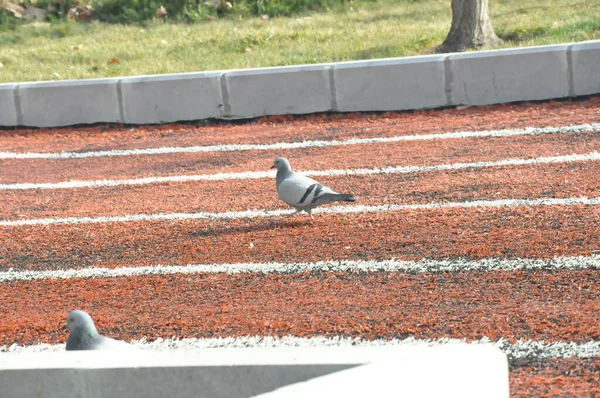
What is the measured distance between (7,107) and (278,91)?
10.5 ft

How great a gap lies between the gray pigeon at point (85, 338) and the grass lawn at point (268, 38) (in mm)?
8237

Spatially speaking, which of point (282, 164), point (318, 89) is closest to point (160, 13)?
point (318, 89)

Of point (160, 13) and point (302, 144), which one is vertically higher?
point (160, 13)

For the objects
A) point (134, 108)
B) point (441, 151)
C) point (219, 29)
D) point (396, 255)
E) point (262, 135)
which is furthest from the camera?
point (219, 29)

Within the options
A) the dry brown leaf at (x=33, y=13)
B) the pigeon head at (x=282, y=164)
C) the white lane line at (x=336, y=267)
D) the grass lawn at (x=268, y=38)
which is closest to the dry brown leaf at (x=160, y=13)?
the grass lawn at (x=268, y=38)

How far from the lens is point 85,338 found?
4.27 meters

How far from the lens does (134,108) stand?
11539mm

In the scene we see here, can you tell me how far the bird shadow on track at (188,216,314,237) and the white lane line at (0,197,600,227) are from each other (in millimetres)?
187

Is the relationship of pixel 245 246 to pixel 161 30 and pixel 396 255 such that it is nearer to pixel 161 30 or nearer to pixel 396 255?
pixel 396 255

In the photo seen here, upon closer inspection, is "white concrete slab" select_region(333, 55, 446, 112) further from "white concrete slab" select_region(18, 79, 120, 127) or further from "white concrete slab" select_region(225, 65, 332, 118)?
"white concrete slab" select_region(18, 79, 120, 127)

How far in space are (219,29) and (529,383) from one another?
1151cm

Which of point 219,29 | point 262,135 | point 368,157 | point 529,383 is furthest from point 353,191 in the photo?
point 219,29

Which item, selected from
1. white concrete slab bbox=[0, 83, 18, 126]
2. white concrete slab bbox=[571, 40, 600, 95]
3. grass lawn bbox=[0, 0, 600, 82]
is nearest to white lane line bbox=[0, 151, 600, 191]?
white concrete slab bbox=[571, 40, 600, 95]

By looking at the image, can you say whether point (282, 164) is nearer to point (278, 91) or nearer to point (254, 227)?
point (254, 227)
